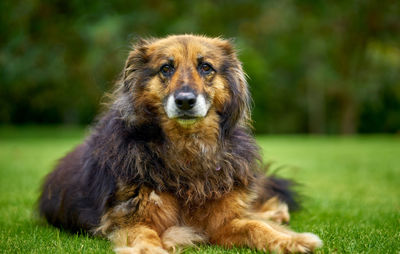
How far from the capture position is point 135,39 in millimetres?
4582

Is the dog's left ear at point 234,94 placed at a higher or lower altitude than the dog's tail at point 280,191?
higher

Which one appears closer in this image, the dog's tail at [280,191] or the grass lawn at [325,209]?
the grass lawn at [325,209]

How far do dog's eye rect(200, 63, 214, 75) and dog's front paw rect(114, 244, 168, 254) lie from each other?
175cm

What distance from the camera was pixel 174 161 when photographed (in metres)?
3.88

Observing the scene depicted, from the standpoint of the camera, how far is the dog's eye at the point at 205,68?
4.12m

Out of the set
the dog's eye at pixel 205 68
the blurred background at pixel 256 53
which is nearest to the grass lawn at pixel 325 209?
the dog's eye at pixel 205 68

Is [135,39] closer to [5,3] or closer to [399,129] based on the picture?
[5,3]

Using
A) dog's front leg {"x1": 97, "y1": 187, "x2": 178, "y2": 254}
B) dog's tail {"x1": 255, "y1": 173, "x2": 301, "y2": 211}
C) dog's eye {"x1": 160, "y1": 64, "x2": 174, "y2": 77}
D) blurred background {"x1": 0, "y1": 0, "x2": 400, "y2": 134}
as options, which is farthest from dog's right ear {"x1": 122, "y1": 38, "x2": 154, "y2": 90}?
blurred background {"x1": 0, "y1": 0, "x2": 400, "y2": 134}

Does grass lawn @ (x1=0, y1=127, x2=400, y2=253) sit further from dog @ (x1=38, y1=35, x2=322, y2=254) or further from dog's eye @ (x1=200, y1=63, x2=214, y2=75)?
dog's eye @ (x1=200, y1=63, x2=214, y2=75)

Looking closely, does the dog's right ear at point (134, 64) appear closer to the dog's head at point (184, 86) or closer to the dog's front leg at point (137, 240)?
the dog's head at point (184, 86)

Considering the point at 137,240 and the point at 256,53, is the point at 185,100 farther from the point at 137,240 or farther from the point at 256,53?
the point at 256,53

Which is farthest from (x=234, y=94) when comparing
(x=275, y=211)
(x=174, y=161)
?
(x=275, y=211)

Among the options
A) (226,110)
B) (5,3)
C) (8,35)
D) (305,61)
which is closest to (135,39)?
(226,110)

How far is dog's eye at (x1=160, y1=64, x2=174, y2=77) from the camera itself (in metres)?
4.09
